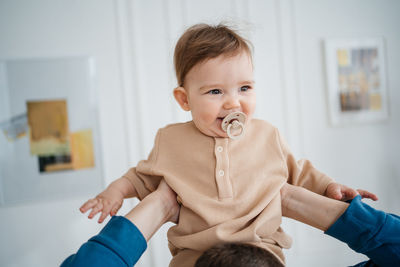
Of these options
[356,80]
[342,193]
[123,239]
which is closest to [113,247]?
[123,239]

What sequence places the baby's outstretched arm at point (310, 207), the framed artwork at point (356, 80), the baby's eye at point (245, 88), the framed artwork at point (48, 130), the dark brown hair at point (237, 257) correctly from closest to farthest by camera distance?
the dark brown hair at point (237, 257) < the baby's outstretched arm at point (310, 207) < the baby's eye at point (245, 88) < the framed artwork at point (48, 130) < the framed artwork at point (356, 80)

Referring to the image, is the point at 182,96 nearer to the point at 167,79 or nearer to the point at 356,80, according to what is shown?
the point at 167,79

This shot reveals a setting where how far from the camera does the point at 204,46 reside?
2.49 ft

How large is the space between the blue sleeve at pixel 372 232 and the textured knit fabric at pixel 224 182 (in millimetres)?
151

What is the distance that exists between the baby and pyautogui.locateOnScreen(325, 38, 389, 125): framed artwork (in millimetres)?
1357

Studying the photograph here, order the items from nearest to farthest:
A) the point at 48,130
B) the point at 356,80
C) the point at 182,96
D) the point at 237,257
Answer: the point at 237,257 < the point at 182,96 < the point at 48,130 < the point at 356,80

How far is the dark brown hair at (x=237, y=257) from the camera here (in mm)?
491

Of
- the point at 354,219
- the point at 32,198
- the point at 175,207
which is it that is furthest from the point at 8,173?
the point at 354,219

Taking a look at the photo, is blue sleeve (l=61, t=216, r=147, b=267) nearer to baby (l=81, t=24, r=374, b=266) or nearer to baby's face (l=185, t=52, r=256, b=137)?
baby (l=81, t=24, r=374, b=266)

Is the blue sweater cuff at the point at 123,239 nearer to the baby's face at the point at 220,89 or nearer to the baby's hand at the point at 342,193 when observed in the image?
the baby's face at the point at 220,89

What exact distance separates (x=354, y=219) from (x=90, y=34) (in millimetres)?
1592

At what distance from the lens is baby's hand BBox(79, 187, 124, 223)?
2.36 ft

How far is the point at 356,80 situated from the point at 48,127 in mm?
1987

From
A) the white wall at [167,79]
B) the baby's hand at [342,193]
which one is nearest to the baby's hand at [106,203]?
the baby's hand at [342,193]
